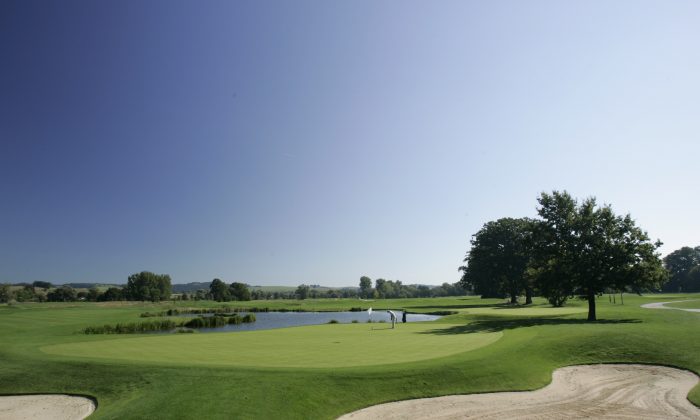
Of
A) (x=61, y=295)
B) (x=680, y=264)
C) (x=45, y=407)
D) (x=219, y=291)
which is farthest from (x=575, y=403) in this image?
(x=680, y=264)

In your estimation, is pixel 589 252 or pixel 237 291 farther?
pixel 237 291

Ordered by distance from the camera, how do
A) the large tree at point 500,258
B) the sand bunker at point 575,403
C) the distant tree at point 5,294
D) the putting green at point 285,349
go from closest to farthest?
the sand bunker at point 575,403, the putting green at point 285,349, the large tree at point 500,258, the distant tree at point 5,294

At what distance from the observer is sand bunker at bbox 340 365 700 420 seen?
13.6 metres

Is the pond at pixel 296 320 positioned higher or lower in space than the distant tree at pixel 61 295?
higher

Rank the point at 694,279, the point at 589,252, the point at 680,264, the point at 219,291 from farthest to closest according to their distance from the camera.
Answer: the point at 680,264
the point at 219,291
the point at 694,279
the point at 589,252

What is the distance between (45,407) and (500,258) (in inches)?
3090

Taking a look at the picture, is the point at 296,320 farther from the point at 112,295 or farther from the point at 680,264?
the point at 680,264

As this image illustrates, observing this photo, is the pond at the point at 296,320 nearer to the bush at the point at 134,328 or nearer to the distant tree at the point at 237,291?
the bush at the point at 134,328

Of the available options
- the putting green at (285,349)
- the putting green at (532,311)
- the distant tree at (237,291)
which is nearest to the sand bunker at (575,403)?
the putting green at (285,349)

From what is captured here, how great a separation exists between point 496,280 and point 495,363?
7103cm

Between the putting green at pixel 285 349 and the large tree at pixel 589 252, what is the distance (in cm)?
1743

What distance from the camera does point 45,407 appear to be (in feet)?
50.2

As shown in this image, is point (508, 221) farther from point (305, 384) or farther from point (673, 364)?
point (305, 384)

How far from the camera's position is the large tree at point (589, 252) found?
3769cm
